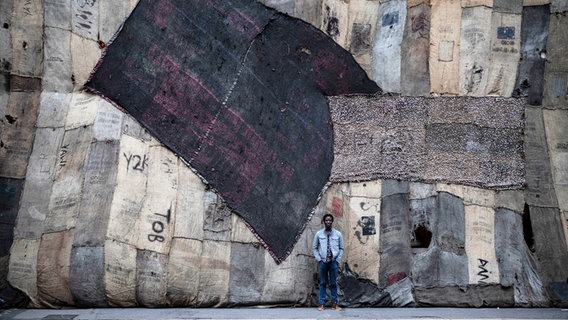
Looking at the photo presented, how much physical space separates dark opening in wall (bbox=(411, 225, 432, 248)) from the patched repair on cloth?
25.4 inches

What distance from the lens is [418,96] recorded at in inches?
334

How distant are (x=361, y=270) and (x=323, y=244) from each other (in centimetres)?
91

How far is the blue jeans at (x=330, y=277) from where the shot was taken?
23.9 feet

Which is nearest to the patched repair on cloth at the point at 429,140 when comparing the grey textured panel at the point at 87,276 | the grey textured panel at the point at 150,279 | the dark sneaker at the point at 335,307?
the dark sneaker at the point at 335,307

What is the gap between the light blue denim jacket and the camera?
23.9ft

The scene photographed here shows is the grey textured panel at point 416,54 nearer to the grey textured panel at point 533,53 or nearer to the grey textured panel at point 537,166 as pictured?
the grey textured panel at point 533,53

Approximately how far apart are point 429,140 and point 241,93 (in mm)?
2551

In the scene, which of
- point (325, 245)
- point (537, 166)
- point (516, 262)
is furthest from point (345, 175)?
point (537, 166)

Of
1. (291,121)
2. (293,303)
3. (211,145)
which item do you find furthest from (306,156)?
(293,303)

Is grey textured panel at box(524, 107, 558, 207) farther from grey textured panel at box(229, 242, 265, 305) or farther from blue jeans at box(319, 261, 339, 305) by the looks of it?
grey textured panel at box(229, 242, 265, 305)

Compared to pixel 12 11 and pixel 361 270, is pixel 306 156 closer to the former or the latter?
pixel 361 270

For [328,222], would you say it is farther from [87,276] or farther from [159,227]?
[87,276]

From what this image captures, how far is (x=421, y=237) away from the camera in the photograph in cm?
825

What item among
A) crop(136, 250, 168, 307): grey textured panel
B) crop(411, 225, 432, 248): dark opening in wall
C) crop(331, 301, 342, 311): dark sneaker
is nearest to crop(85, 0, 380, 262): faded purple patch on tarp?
crop(331, 301, 342, 311): dark sneaker
